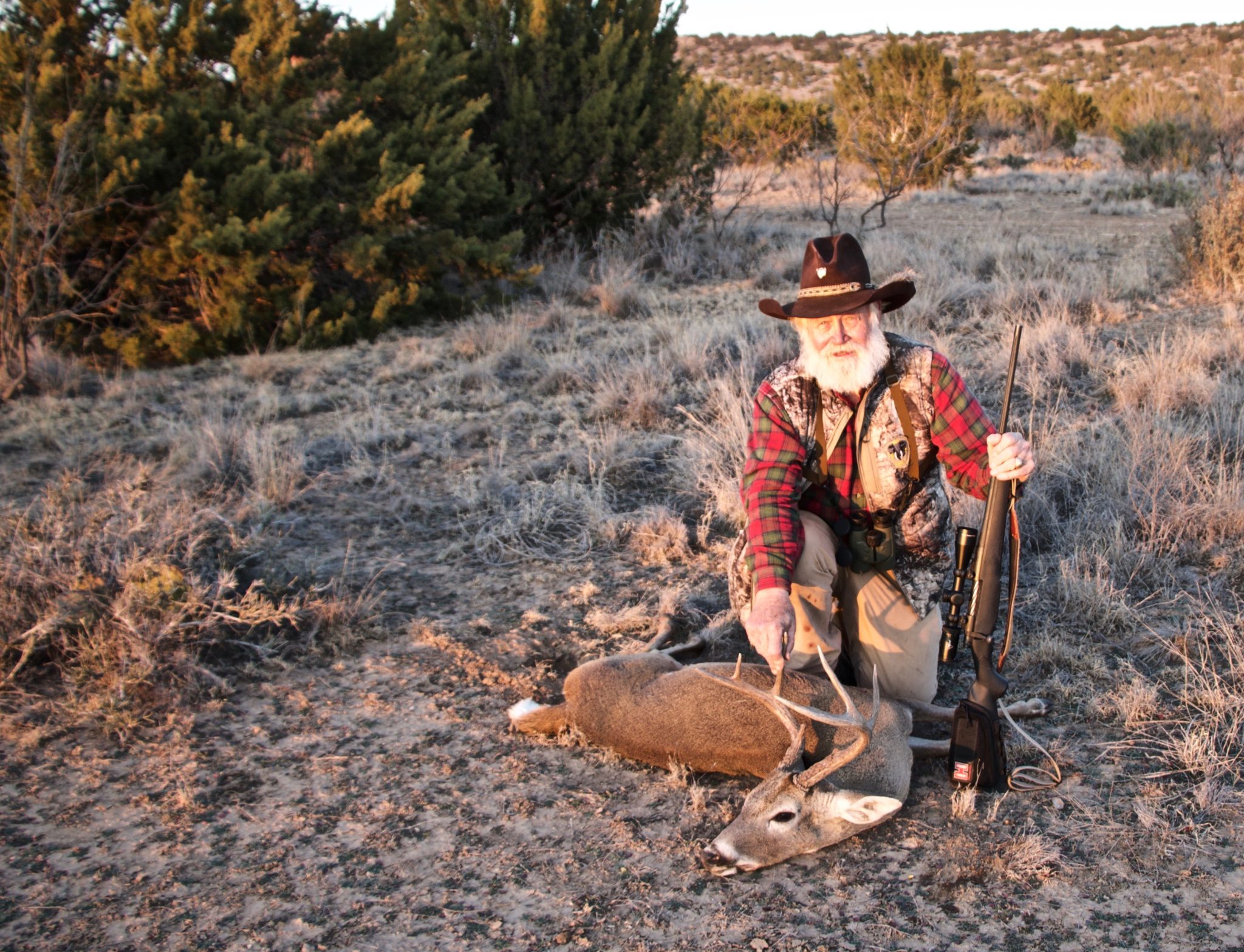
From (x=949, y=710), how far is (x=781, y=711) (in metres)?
0.94

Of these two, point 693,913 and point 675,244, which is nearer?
point 693,913

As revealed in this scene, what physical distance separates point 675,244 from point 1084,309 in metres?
4.56

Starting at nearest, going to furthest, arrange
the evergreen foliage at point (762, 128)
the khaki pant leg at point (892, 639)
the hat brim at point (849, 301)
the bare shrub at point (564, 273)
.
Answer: the hat brim at point (849, 301) < the khaki pant leg at point (892, 639) < the bare shrub at point (564, 273) < the evergreen foliage at point (762, 128)

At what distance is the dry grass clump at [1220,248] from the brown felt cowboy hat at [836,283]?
6170 mm

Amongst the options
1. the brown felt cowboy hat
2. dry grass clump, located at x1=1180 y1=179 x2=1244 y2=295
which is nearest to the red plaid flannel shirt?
the brown felt cowboy hat

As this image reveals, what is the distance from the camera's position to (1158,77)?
4281 cm

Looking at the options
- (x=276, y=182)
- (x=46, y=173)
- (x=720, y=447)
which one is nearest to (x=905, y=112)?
(x=276, y=182)

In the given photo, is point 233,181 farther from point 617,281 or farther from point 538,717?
point 538,717

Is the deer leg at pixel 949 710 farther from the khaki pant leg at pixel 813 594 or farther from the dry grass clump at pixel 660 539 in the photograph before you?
the dry grass clump at pixel 660 539

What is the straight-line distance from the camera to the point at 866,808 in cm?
279

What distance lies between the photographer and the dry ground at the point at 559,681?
8.82ft

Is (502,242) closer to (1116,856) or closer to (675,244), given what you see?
(675,244)

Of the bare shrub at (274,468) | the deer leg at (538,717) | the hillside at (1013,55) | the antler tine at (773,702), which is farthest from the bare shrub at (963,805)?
the hillside at (1013,55)

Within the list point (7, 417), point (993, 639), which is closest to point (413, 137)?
point (7, 417)
